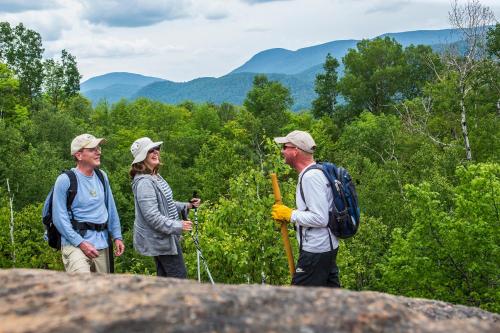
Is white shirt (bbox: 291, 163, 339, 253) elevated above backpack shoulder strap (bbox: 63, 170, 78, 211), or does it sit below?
below

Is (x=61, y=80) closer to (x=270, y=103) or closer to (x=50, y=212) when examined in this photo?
(x=270, y=103)

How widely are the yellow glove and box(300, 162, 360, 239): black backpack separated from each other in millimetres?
404

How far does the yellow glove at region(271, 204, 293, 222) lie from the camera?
250 inches

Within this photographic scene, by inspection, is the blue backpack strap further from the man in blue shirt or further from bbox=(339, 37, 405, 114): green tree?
bbox=(339, 37, 405, 114): green tree

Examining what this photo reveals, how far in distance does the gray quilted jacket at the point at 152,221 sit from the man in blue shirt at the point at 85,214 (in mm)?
395

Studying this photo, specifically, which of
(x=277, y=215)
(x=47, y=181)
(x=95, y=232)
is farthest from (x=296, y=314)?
(x=47, y=181)

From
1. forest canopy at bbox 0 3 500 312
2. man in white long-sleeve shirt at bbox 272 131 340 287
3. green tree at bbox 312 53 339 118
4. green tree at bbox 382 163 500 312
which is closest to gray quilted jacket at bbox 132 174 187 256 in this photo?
man in white long-sleeve shirt at bbox 272 131 340 287

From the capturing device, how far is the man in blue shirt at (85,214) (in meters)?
6.40

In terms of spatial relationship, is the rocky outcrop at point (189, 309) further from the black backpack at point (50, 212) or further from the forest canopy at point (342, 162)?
the forest canopy at point (342, 162)

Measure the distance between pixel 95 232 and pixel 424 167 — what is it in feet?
101

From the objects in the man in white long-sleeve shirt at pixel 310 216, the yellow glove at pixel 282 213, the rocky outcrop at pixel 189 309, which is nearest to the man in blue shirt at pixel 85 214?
the yellow glove at pixel 282 213

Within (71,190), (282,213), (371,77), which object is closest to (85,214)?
(71,190)

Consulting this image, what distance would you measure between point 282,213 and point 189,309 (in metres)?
3.36

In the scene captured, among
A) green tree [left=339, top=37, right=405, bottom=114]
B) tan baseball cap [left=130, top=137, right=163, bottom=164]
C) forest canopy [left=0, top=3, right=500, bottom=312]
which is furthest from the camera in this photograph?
green tree [left=339, top=37, right=405, bottom=114]
